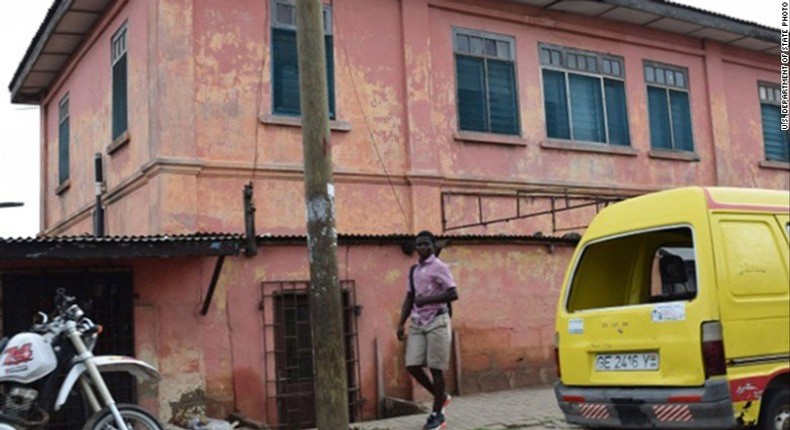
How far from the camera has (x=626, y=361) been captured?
6.79m

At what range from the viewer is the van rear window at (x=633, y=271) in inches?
302

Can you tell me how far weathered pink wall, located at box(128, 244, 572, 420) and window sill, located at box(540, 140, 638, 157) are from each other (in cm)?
314

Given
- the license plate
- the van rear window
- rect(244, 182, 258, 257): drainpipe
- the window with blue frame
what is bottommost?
the license plate

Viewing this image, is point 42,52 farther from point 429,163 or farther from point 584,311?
point 584,311

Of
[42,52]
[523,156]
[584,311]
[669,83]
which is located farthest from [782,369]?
[42,52]

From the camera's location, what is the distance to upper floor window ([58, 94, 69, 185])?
1719 centimetres

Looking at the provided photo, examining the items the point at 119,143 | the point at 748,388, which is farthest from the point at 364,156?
the point at 748,388

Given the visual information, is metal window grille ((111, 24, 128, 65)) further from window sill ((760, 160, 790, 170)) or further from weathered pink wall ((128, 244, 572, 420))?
window sill ((760, 160, 790, 170))

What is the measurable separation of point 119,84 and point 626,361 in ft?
32.4

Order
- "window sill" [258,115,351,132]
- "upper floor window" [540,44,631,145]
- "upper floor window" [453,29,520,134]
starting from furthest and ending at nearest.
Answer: "upper floor window" [540,44,631,145] < "upper floor window" [453,29,520,134] < "window sill" [258,115,351,132]

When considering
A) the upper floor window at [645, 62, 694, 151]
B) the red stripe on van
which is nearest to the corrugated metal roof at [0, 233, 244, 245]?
the red stripe on van

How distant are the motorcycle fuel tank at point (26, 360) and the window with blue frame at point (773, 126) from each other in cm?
1621

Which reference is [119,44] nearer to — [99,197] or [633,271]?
[99,197]

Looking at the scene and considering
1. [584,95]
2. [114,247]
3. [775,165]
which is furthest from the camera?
[775,165]
